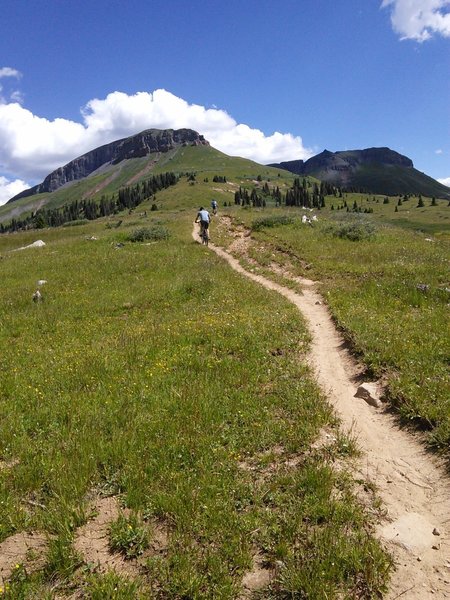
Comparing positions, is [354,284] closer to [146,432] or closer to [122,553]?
[146,432]

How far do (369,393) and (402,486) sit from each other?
3.10 metres

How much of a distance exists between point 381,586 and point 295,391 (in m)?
4.90

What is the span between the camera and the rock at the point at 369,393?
364 inches

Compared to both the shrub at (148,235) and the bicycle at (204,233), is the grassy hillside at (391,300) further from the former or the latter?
the shrub at (148,235)

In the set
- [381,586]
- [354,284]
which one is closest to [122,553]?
[381,586]

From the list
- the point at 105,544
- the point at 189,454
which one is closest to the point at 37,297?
the point at 189,454

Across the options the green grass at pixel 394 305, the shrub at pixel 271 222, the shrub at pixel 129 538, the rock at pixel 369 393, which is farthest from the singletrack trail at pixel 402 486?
the shrub at pixel 271 222

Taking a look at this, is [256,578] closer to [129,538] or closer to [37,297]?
[129,538]

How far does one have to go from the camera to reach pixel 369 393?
948 cm

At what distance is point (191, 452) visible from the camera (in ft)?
24.2

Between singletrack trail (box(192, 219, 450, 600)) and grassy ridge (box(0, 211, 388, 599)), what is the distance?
375mm

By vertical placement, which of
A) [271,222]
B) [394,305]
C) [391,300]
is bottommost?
[394,305]

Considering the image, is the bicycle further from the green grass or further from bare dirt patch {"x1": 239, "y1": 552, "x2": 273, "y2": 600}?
bare dirt patch {"x1": 239, "y1": 552, "x2": 273, "y2": 600}

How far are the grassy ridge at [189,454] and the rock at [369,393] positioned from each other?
1.25m
